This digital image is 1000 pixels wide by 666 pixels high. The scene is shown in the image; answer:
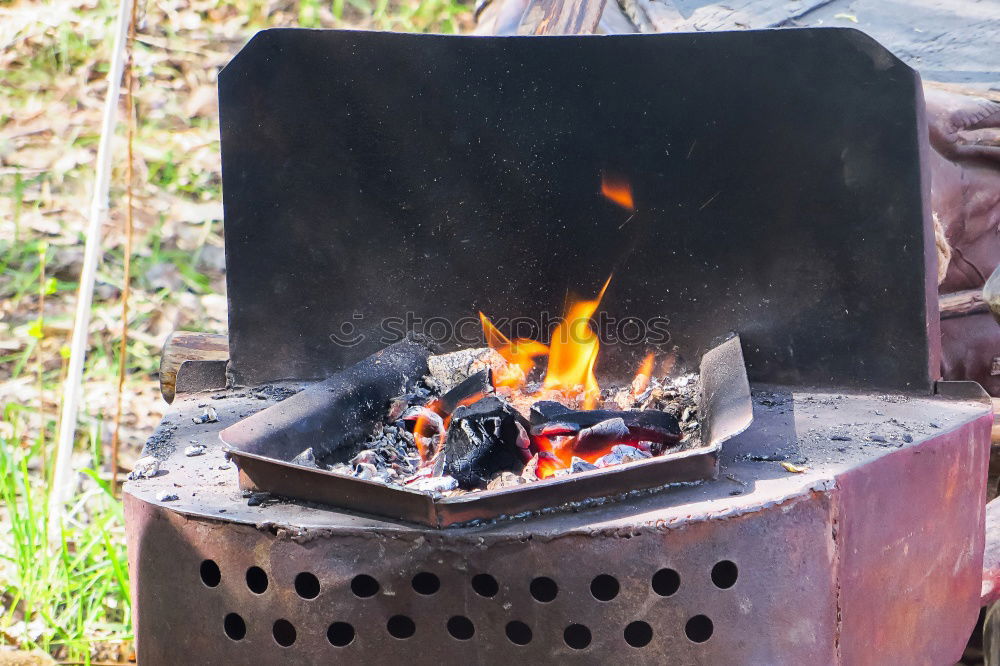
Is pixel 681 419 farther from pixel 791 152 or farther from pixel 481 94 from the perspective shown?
pixel 481 94

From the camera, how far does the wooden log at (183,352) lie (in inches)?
100

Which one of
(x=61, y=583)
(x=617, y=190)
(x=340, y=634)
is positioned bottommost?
(x=61, y=583)

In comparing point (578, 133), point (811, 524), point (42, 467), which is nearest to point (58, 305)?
point (42, 467)

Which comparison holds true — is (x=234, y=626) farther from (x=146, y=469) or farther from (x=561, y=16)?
(x=561, y=16)

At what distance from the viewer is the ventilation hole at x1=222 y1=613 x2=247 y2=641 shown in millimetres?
1400

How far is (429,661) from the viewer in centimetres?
136

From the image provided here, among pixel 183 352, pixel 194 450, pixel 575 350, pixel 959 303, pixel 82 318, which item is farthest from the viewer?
pixel 959 303

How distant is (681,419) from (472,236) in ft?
2.07

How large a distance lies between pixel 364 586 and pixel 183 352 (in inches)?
54.8

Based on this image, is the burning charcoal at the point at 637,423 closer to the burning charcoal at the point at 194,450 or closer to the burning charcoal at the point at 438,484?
the burning charcoal at the point at 438,484

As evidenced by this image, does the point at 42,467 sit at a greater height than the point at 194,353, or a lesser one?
lesser

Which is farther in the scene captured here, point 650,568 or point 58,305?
point 58,305

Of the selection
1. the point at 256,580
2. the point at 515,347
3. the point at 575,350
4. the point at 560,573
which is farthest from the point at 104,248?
the point at 560,573

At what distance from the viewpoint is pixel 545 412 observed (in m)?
1.86
